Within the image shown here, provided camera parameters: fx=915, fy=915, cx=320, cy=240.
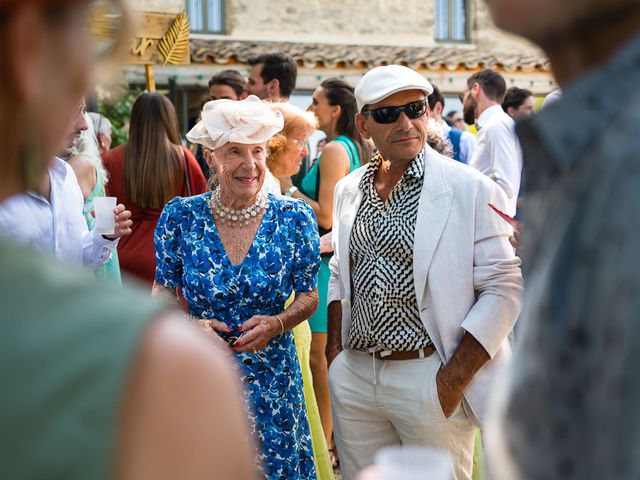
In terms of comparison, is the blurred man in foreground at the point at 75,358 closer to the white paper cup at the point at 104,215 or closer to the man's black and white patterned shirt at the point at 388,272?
the man's black and white patterned shirt at the point at 388,272

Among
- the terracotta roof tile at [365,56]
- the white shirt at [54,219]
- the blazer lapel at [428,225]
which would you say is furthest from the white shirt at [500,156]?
the terracotta roof tile at [365,56]

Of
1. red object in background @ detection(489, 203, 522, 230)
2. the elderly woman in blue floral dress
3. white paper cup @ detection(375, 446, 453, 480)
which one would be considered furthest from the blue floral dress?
white paper cup @ detection(375, 446, 453, 480)

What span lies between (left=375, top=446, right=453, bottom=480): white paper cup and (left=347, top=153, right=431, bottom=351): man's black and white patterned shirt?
249 centimetres

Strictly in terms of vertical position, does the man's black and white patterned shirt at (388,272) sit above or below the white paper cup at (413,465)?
below

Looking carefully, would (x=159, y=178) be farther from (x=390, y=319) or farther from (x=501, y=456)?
(x=501, y=456)

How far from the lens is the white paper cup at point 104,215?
13.4ft

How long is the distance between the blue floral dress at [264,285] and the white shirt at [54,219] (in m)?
0.42

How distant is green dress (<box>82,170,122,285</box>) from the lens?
16.7ft

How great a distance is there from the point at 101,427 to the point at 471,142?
307 inches

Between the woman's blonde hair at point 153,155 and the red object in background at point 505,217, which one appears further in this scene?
the woman's blonde hair at point 153,155

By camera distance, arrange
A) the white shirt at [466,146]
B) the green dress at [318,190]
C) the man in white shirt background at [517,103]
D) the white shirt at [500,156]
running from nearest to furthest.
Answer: the green dress at [318,190], the white shirt at [500,156], the white shirt at [466,146], the man in white shirt background at [517,103]

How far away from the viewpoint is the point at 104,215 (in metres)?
4.10

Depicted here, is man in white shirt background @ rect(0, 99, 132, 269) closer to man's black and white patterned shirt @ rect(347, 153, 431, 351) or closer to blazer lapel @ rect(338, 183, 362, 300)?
blazer lapel @ rect(338, 183, 362, 300)

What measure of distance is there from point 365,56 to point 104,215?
1407 centimetres
